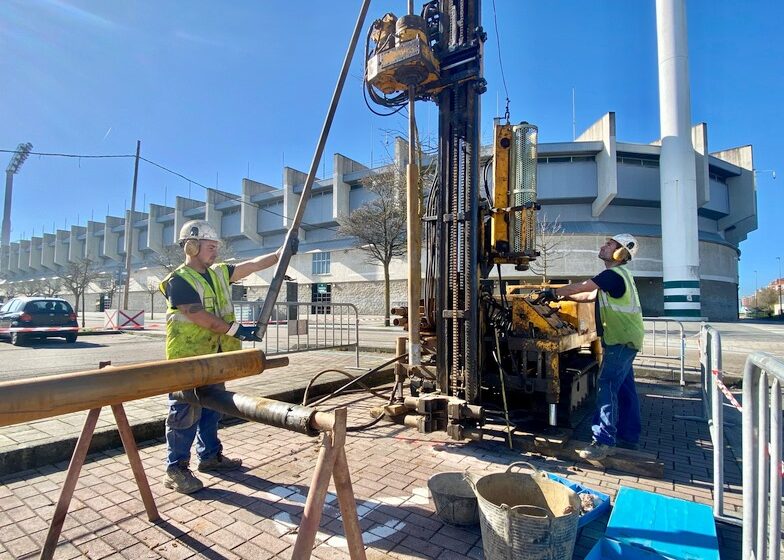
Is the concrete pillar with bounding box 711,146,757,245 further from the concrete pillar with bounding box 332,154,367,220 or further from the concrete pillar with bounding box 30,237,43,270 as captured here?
the concrete pillar with bounding box 30,237,43,270

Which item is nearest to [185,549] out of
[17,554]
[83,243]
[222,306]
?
[17,554]

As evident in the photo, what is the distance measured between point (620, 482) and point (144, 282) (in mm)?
60899

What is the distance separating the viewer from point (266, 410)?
243 centimetres

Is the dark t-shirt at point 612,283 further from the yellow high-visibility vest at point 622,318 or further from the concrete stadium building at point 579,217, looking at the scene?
the concrete stadium building at point 579,217

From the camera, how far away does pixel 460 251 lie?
480 centimetres

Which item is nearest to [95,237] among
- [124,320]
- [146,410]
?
[124,320]

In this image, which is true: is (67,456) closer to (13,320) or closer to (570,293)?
(570,293)

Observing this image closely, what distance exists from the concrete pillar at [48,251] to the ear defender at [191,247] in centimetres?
9351

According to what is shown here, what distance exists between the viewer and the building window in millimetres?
40625

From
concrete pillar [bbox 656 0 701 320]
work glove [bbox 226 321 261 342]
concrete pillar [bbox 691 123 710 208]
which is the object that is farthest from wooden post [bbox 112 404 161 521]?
concrete pillar [bbox 691 123 710 208]

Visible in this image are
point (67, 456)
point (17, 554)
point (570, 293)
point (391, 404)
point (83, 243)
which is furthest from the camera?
point (83, 243)

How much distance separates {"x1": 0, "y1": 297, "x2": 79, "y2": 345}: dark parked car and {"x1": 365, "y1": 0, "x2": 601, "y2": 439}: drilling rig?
1576 centimetres

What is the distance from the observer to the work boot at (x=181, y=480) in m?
3.33

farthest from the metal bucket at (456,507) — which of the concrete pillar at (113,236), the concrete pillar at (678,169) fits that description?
the concrete pillar at (113,236)
